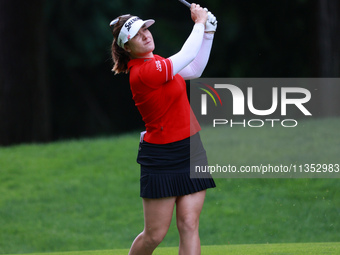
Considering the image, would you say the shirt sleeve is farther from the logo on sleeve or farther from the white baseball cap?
the white baseball cap

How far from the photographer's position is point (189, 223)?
4516mm

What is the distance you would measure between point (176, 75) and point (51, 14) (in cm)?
1617

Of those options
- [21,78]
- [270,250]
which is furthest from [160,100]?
[21,78]

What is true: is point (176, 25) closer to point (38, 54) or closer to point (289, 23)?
point (289, 23)

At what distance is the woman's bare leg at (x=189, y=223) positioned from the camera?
4.51 metres

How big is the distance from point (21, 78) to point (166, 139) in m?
10.7

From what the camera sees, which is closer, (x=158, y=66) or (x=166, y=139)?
(x=158, y=66)

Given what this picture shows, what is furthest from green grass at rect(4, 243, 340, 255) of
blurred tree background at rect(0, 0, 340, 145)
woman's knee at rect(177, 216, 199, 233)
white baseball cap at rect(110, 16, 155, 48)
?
blurred tree background at rect(0, 0, 340, 145)

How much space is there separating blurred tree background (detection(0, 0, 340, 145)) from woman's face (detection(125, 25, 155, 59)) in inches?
405

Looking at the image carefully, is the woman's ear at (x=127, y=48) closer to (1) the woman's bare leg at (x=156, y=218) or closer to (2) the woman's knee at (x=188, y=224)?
(1) the woman's bare leg at (x=156, y=218)

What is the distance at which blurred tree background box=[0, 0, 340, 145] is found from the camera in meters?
14.7

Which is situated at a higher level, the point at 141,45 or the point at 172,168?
the point at 141,45

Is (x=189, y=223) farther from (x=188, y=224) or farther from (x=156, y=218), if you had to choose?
(x=156, y=218)

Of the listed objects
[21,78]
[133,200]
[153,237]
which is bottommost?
[133,200]
